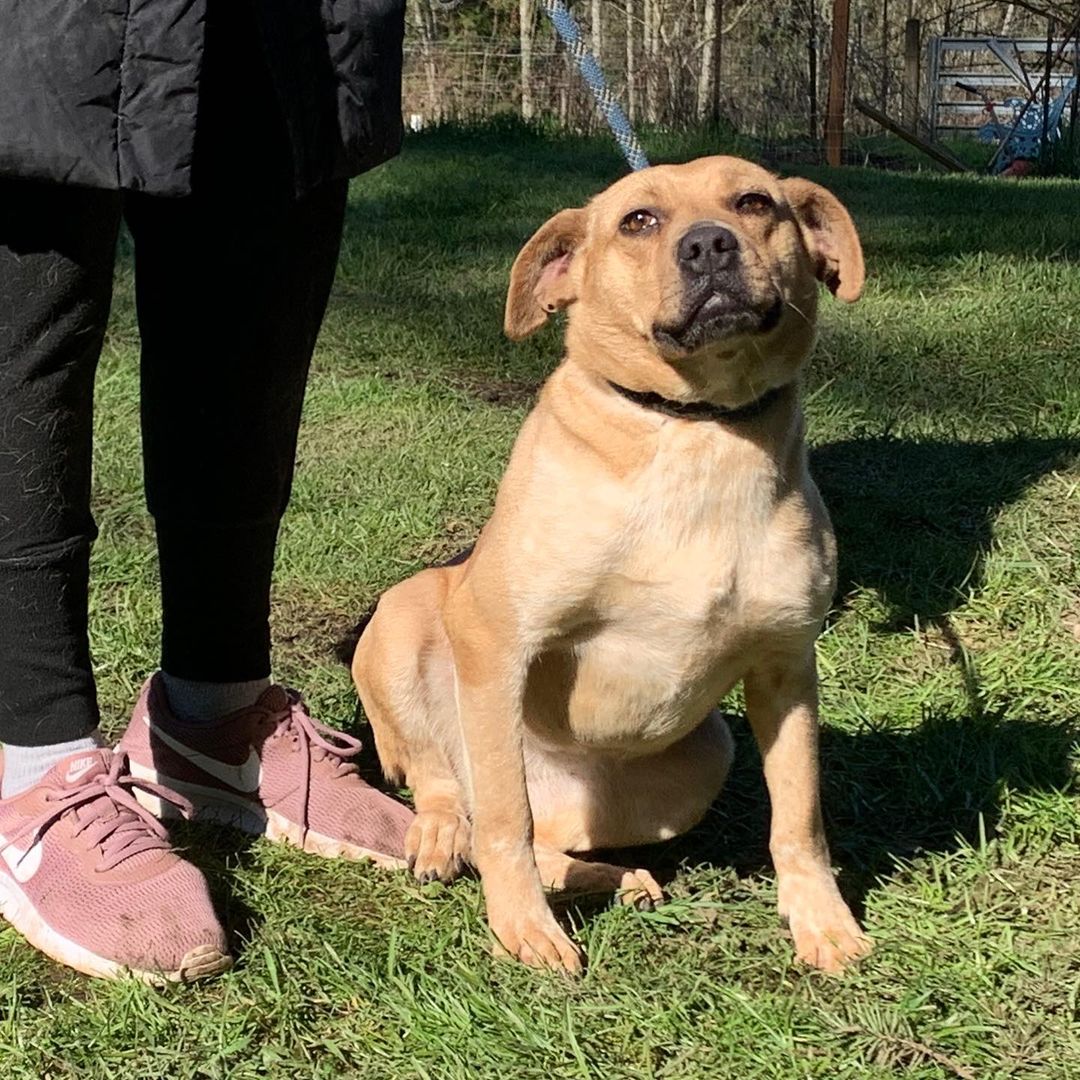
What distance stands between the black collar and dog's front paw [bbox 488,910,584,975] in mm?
774

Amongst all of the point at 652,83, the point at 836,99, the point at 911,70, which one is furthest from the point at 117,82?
the point at 911,70

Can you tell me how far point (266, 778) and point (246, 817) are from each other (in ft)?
0.28

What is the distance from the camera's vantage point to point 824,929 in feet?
7.22

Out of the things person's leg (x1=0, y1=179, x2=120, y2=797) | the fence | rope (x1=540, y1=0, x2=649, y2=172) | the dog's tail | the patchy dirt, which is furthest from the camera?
the fence

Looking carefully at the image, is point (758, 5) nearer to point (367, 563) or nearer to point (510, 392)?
point (510, 392)

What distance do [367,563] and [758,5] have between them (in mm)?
12537

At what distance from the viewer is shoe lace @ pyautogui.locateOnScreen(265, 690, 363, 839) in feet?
8.25

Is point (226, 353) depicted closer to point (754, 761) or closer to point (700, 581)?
point (700, 581)

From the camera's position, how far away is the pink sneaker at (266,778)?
2.49 meters

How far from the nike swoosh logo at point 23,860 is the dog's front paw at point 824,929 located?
3.70 ft

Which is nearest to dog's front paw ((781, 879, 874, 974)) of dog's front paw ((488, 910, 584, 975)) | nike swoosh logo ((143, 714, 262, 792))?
dog's front paw ((488, 910, 584, 975))

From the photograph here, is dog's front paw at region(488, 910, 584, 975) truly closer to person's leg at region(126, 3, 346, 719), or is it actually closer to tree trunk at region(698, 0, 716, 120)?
person's leg at region(126, 3, 346, 719)

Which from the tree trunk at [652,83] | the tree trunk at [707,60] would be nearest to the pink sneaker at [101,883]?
the tree trunk at [707,60]

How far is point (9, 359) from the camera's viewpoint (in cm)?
200
